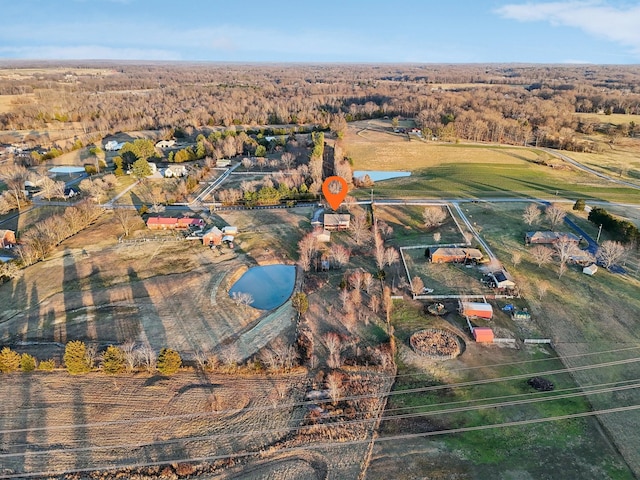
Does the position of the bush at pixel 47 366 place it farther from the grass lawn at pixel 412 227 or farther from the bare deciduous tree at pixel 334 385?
the grass lawn at pixel 412 227

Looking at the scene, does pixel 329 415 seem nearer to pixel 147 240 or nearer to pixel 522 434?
pixel 522 434

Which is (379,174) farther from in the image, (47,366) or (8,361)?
(8,361)

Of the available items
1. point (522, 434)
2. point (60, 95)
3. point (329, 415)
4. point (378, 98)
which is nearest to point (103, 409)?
point (329, 415)

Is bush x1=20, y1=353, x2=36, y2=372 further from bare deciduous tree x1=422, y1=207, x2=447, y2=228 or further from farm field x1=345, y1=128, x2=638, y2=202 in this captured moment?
farm field x1=345, y1=128, x2=638, y2=202

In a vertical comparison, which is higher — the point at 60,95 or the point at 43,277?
the point at 60,95

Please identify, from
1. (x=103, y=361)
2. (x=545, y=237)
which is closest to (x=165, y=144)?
(x=103, y=361)

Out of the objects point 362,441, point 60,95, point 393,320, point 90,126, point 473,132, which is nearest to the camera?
point 362,441

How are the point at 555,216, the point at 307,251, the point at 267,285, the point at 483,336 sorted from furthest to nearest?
the point at 555,216
the point at 307,251
the point at 267,285
the point at 483,336

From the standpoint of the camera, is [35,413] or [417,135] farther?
[417,135]
